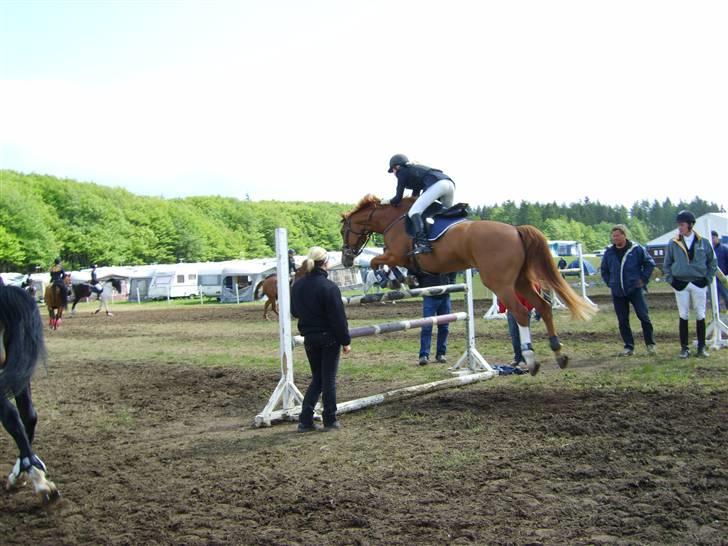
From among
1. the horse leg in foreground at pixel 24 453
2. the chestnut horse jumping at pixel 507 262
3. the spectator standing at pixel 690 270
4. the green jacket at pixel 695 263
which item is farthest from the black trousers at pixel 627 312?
the horse leg in foreground at pixel 24 453

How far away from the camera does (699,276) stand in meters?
10.1

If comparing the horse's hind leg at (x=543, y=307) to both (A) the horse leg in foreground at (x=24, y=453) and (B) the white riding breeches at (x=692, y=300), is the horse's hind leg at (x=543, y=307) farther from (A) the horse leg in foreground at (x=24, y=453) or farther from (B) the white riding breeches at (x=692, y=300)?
(A) the horse leg in foreground at (x=24, y=453)

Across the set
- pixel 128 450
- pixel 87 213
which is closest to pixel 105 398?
pixel 128 450

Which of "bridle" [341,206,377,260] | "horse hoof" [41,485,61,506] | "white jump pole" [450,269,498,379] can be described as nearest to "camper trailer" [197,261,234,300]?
"white jump pole" [450,269,498,379]

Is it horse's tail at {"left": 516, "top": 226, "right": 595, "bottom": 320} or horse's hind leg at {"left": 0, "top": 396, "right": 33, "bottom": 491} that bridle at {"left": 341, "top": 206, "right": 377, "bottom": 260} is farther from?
horse's hind leg at {"left": 0, "top": 396, "right": 33, "bottom": 491}

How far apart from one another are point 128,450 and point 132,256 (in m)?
81.4

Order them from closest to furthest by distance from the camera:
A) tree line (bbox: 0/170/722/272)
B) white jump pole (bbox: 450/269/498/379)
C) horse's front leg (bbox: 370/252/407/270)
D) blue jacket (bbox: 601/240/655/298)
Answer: horse's front leg (bbox: 370/252/407/270), white jump pole (bbox: 450/269/498/379), blue jacket (bbox: 601/240/655/298), tree line (bbox: 0/170/722/272)

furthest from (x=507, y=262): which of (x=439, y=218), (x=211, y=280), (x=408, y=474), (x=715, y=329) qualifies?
(x=211, y=280)

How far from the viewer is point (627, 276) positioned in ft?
35.3

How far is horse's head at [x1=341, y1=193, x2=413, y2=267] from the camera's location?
8.66 m

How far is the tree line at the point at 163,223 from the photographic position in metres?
70.6

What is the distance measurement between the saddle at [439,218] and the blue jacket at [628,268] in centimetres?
386

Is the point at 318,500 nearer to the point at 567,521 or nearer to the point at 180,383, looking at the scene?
the point at 567,521

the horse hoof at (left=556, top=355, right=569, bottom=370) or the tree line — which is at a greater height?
the tree line
